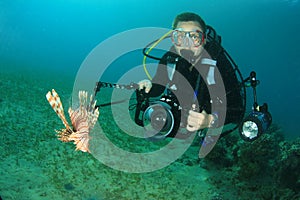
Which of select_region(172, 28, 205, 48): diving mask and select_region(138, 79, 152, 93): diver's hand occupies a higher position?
select_region(172, 28, 205, 48): diving mask

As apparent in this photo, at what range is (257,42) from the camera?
6988 cm

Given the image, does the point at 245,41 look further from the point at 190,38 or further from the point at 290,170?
the point at 190,38

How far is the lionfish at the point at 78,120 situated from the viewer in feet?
9.15

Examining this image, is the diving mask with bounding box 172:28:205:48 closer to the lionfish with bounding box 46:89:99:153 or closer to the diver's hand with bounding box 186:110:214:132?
the diver's hand with bounding box 186:110:214:132

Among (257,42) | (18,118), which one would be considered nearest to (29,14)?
(257,42)

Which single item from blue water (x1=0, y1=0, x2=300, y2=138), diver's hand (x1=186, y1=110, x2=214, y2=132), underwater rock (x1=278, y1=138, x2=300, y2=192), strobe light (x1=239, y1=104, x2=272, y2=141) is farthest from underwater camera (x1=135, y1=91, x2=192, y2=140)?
blue water (x1=0, y1=0, x2=300, y2=138)

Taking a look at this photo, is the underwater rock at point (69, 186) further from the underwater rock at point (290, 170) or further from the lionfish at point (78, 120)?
the underwater rock at point (290, 170)

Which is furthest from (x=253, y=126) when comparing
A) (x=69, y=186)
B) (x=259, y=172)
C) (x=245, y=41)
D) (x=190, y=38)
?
(x=245, y=41)

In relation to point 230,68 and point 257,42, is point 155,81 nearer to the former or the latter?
point 230,68

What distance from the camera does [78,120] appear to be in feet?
9.55

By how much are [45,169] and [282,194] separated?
16.1ft

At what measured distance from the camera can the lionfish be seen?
279 centimetres

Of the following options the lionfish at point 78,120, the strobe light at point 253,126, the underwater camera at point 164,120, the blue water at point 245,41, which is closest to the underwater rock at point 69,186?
the lionfish at point 78,120

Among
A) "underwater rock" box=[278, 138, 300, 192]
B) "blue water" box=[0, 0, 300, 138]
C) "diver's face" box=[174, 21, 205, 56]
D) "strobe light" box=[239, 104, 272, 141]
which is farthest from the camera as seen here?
"blue water" box=[0, 0, 300, 138]
